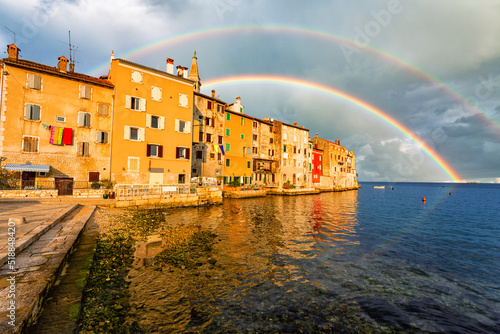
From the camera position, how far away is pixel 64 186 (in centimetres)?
2177

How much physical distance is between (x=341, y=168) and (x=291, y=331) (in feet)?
290

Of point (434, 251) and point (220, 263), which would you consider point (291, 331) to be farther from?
point (434, 251)

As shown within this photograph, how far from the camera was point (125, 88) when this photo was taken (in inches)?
1057

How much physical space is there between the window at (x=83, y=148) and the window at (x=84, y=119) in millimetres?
2042

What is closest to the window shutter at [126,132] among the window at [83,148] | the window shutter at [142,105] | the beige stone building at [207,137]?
the window shutter at [142,105]

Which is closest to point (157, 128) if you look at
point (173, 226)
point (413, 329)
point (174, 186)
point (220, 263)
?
point (174, 186)

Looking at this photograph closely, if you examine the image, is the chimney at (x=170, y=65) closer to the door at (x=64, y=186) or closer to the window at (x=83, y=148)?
the window at (x=83, y=148)

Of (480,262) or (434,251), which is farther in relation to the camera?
(434,251)

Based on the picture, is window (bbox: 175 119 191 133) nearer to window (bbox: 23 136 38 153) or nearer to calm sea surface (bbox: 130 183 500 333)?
window (bbox: 23 136 38 153)

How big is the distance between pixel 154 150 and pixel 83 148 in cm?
748

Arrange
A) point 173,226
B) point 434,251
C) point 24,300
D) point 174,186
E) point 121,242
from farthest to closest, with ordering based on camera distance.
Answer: point 174,186, point 173,226, point 434,251, point 121,242, point 24,300

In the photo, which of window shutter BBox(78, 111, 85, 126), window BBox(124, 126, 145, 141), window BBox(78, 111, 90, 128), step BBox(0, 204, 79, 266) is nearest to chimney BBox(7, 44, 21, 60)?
window shutter BBox(78, 111, 85, 126)

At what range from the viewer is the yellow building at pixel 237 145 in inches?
1690

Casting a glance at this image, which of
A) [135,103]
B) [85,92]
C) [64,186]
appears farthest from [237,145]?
[64,186]
